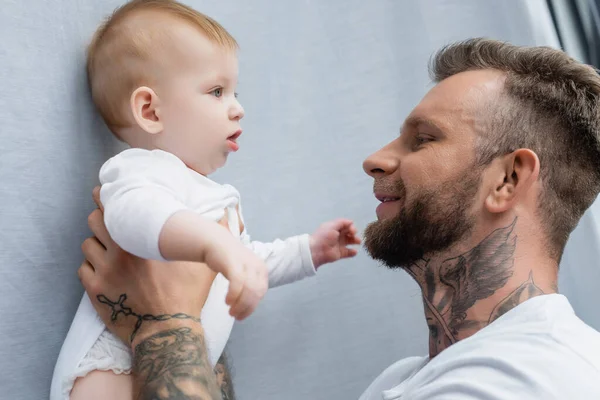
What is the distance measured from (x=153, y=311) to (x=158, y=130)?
12.6 inches

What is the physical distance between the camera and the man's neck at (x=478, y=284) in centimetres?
125

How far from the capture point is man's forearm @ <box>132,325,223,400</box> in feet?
3.60

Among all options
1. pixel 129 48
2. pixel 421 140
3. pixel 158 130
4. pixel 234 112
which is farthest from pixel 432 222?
pixel 129 48

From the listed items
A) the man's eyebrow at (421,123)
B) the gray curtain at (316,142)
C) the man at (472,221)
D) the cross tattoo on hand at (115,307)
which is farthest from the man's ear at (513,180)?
the cross tattoo on hand at (115,307)

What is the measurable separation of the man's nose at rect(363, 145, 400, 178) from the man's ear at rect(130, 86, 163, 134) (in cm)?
43

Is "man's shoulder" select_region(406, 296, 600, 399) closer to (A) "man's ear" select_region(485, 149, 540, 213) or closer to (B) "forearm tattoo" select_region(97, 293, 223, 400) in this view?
(A) "man's ear" select_region(485, 149, 540, 213)

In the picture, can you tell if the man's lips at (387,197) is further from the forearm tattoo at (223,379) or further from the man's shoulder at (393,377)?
the forearm tattoo at (223,379)

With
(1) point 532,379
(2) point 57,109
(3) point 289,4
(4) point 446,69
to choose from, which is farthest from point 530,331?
(3) point 289,4

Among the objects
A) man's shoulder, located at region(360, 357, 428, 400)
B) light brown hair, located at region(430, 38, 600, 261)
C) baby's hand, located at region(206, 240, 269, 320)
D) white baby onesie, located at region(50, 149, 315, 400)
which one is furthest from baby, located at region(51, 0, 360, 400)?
light brown hair, located at region(430, 38, 600, 261)

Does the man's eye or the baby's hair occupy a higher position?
the baby's hair

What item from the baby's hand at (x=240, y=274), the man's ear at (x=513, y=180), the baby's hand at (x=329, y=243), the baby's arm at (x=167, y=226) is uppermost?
the baby's arm at (x=167, y=226)

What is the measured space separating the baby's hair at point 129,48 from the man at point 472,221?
0.74ft

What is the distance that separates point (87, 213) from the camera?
1284 millimetres

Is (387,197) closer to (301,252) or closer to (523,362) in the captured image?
(301,252)
